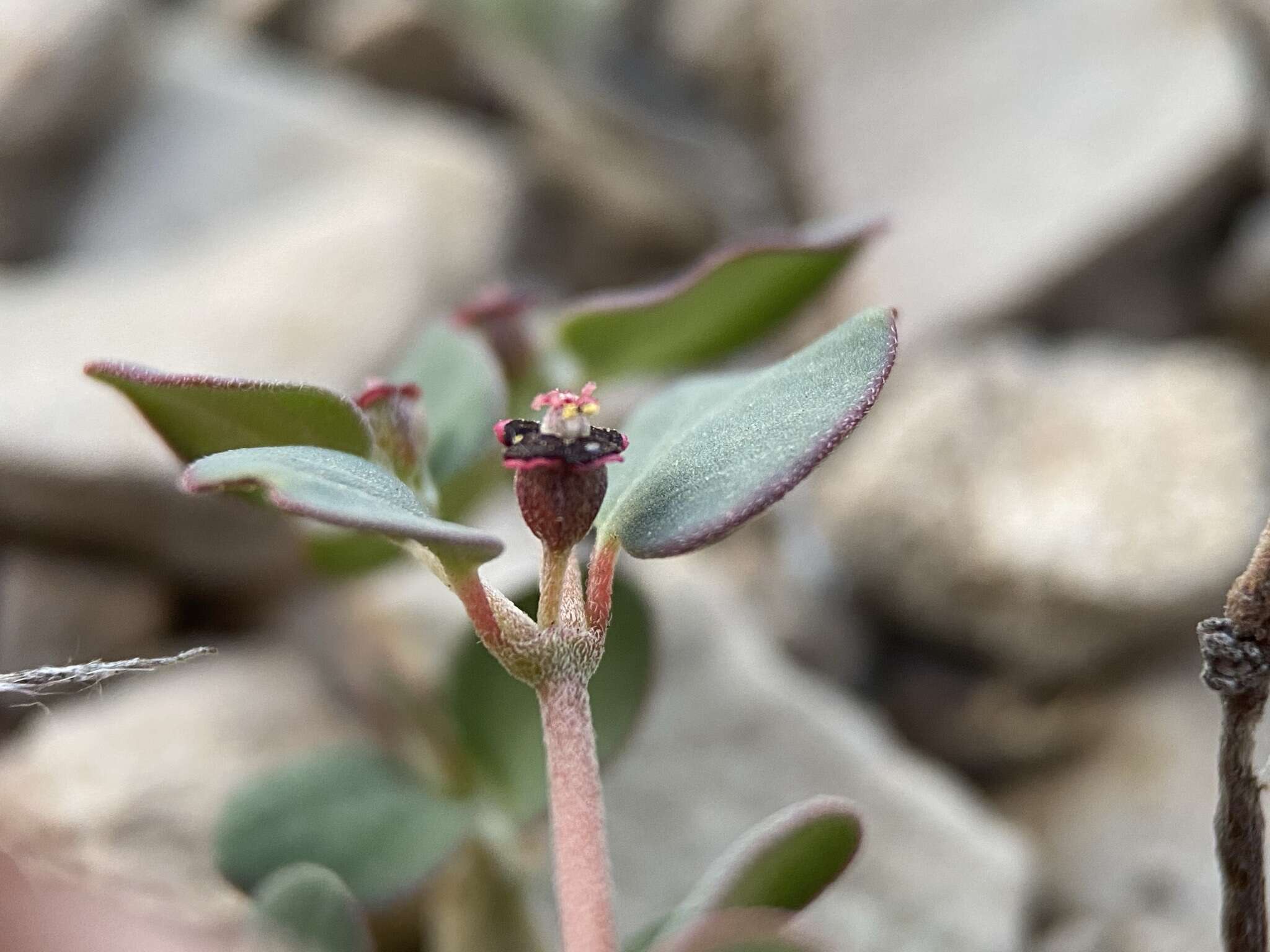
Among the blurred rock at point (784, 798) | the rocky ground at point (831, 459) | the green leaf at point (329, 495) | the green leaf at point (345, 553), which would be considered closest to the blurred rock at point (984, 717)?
the rocky ground at point (831, 459)

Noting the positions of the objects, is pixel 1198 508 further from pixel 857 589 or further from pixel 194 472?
pixel 194 472

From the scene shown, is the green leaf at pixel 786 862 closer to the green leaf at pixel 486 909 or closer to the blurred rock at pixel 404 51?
the green leaf at pixel 486 909

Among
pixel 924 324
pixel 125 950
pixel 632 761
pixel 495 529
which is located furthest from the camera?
pixel 924 324

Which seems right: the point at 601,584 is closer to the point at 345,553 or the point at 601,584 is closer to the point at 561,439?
the point at 561,439

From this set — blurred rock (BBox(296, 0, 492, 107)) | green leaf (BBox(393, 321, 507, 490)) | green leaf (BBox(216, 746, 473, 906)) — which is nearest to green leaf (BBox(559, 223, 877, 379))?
green leaf (BBox(393, 321, 507, 490))

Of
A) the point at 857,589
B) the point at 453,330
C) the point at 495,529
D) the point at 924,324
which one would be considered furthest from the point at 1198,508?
the point at 453,330

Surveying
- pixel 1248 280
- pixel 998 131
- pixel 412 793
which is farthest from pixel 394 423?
pixel 998 131
